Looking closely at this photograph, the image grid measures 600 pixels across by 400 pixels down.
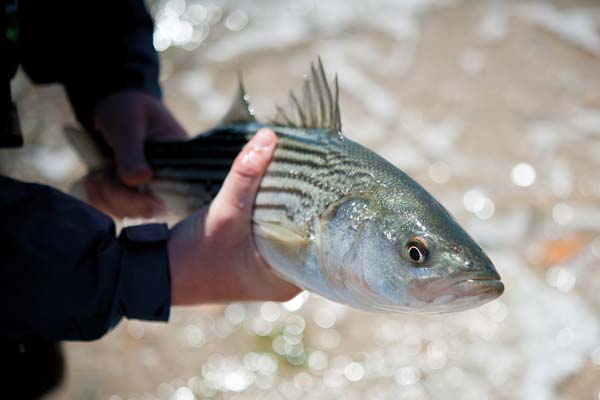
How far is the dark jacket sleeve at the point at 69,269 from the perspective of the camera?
2.19m

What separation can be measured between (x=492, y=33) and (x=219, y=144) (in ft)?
14.8

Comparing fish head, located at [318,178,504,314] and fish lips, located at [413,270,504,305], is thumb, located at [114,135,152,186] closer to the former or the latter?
fish head, located at [318,178,504,314]

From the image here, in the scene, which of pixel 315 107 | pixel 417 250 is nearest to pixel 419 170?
pixel 315 107

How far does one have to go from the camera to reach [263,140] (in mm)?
2268

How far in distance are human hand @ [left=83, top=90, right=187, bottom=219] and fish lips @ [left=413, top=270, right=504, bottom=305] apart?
1.59 meters

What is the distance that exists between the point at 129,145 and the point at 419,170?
2.55m

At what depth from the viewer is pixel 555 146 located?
195 inches

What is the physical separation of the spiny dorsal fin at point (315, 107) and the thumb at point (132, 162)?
85 centimetres

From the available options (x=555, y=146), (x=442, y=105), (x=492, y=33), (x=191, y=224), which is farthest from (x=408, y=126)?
(x=191, y=224)

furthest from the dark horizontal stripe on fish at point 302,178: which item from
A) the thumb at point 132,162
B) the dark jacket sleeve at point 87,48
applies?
the dark jacket sleeve at point 87,48

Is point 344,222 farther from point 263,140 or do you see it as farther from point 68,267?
point 68,267

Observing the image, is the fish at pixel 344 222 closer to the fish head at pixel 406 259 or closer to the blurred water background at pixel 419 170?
the fish head at pixel 406 259

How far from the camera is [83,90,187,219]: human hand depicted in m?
2.93

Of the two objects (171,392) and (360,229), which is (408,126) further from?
(360,229)
